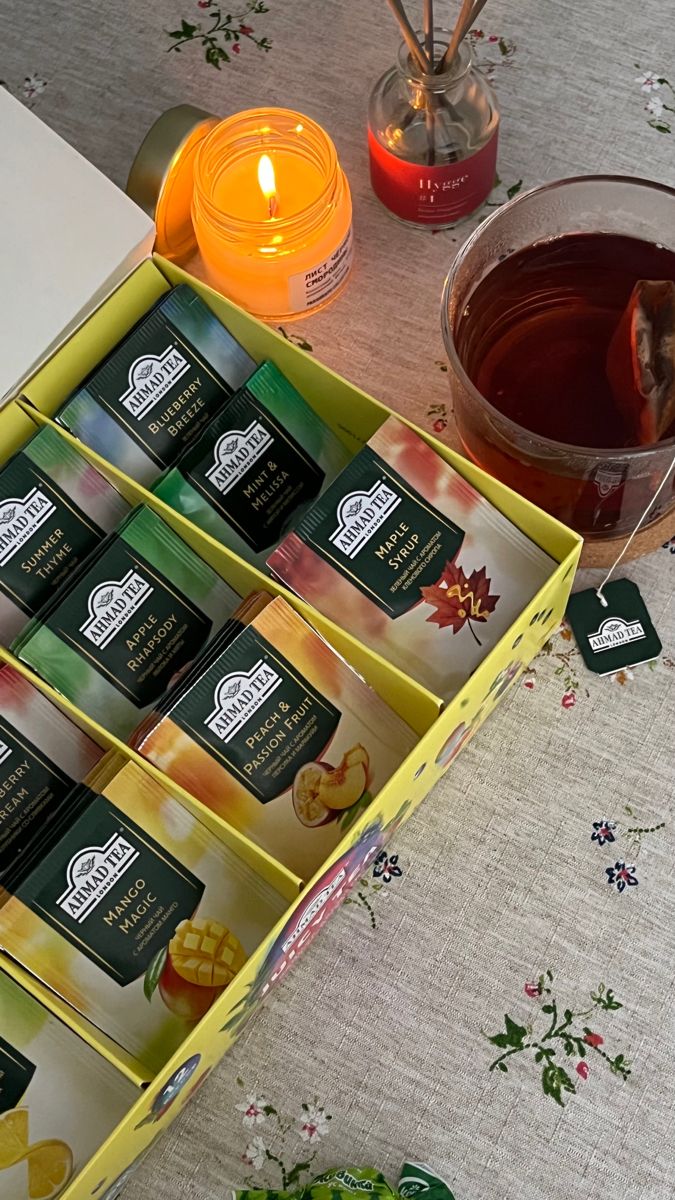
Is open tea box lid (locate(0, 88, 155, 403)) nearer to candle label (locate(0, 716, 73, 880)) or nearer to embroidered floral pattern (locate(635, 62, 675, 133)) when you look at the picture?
candle label (locate(0, 716, 73, 880))

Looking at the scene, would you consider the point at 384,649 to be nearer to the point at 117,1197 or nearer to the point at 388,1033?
the point at 388,1033

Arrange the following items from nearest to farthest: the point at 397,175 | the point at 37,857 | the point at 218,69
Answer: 1. the point at 37,857
2. the point at 397,175
3. the point at 218,69

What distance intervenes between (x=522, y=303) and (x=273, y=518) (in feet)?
0.75

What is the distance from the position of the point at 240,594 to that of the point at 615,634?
0.86ft

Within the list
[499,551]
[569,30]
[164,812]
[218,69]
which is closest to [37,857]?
[164,812]

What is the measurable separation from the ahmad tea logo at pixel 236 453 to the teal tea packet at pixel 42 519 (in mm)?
72

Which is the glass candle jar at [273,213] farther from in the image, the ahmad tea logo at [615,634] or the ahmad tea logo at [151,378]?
the ahmad tea logo at [615,634]

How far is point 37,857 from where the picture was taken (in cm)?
74

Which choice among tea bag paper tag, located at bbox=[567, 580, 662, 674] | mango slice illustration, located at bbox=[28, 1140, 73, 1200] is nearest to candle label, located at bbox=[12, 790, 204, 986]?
mango slice illustration, located at bbox=[28, 1140, 73, 1200]

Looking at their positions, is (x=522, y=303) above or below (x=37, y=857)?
above

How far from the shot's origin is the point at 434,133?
0.93 m

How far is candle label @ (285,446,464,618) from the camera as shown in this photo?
31.9 inches

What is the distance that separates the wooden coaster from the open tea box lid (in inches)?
14.9

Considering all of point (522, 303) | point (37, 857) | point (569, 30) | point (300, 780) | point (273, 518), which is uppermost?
point (569, 30)
